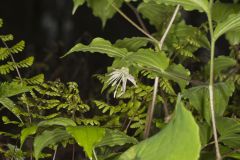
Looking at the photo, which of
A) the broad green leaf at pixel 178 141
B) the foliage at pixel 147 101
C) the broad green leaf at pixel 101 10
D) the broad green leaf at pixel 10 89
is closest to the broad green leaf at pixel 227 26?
the foliage at pixel 147 101

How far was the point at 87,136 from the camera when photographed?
0.50 meters

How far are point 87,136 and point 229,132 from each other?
0.22 metres

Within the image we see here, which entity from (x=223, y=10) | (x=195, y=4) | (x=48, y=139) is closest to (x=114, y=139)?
(x=48, y=139)

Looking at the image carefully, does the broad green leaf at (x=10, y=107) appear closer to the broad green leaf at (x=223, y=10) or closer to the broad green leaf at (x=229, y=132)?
the broad green leaf at (x=229, y=132)

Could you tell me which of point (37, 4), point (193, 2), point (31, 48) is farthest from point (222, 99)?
point (37, 4)

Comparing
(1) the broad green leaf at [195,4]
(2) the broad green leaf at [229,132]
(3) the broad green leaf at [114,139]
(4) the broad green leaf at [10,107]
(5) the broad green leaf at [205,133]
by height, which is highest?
(1) the broad green leaf at [195,4]

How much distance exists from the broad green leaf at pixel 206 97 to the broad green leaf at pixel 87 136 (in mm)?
195

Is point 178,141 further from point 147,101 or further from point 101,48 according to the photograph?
point 147,101

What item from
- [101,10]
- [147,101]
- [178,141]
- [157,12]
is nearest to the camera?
[178,141]

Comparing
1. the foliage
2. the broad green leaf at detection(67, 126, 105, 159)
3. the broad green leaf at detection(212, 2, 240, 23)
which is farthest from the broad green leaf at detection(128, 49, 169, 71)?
the broad green leaf at detection(212, 2, 240, 23)

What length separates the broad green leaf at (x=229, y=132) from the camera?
624mm

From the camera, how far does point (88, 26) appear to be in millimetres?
2914

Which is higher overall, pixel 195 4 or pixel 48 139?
pixel 195 4

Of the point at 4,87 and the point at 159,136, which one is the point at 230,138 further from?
the point at 4,87
